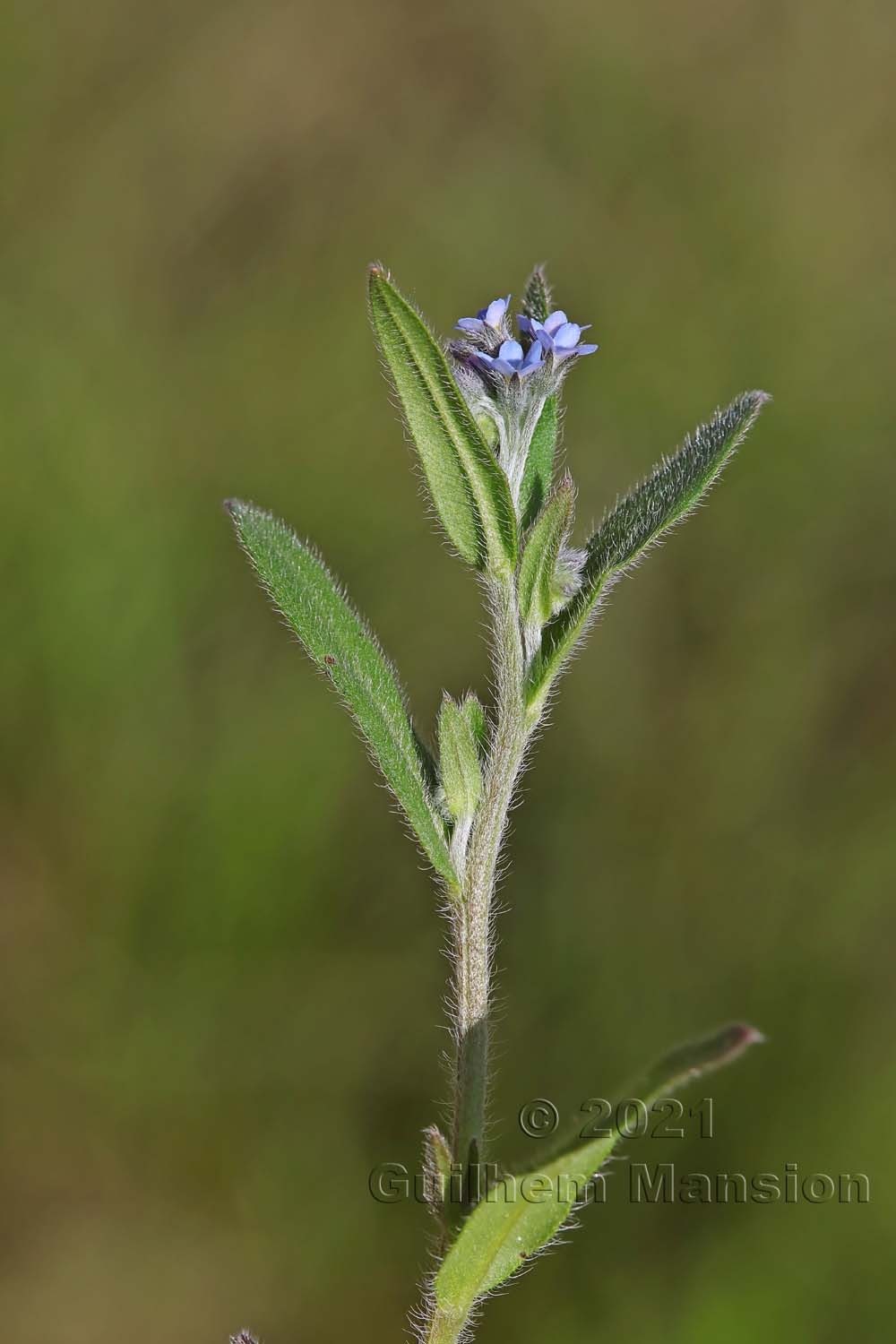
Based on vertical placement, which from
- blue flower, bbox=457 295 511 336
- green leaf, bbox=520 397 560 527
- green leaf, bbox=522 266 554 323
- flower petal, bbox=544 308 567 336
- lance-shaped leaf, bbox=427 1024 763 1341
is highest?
green leaf, bbox=522 266 554 323

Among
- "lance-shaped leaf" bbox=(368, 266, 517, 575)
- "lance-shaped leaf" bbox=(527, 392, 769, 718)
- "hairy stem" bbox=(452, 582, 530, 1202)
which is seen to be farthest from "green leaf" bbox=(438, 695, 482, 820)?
"lance-shaped leaf" bbox=(368, 266, 517, 575)

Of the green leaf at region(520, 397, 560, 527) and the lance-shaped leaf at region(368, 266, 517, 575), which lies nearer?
the lance-shaped leaf at region(368, 266, 517, 575)

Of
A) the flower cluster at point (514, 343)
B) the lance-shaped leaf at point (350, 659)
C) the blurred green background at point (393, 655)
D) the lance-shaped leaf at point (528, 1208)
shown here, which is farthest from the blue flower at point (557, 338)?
the blurred green background at point (393, 655)

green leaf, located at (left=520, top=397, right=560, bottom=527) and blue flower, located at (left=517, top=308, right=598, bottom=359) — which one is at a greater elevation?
blue flower, located at (left=517, top=308, right=598, bottom=359)

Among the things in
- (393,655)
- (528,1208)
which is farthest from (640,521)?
(393,655)

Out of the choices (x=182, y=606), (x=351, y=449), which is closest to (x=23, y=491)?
(x=182, y=606)

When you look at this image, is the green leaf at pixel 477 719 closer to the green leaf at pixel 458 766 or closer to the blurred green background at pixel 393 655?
the green leaf at pixel 458 766

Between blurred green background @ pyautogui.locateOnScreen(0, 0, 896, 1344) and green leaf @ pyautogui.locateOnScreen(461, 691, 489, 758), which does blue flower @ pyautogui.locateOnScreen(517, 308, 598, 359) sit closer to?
green leaf @ pyautogui.locateOnScreen(461, 691, 489, 758)
